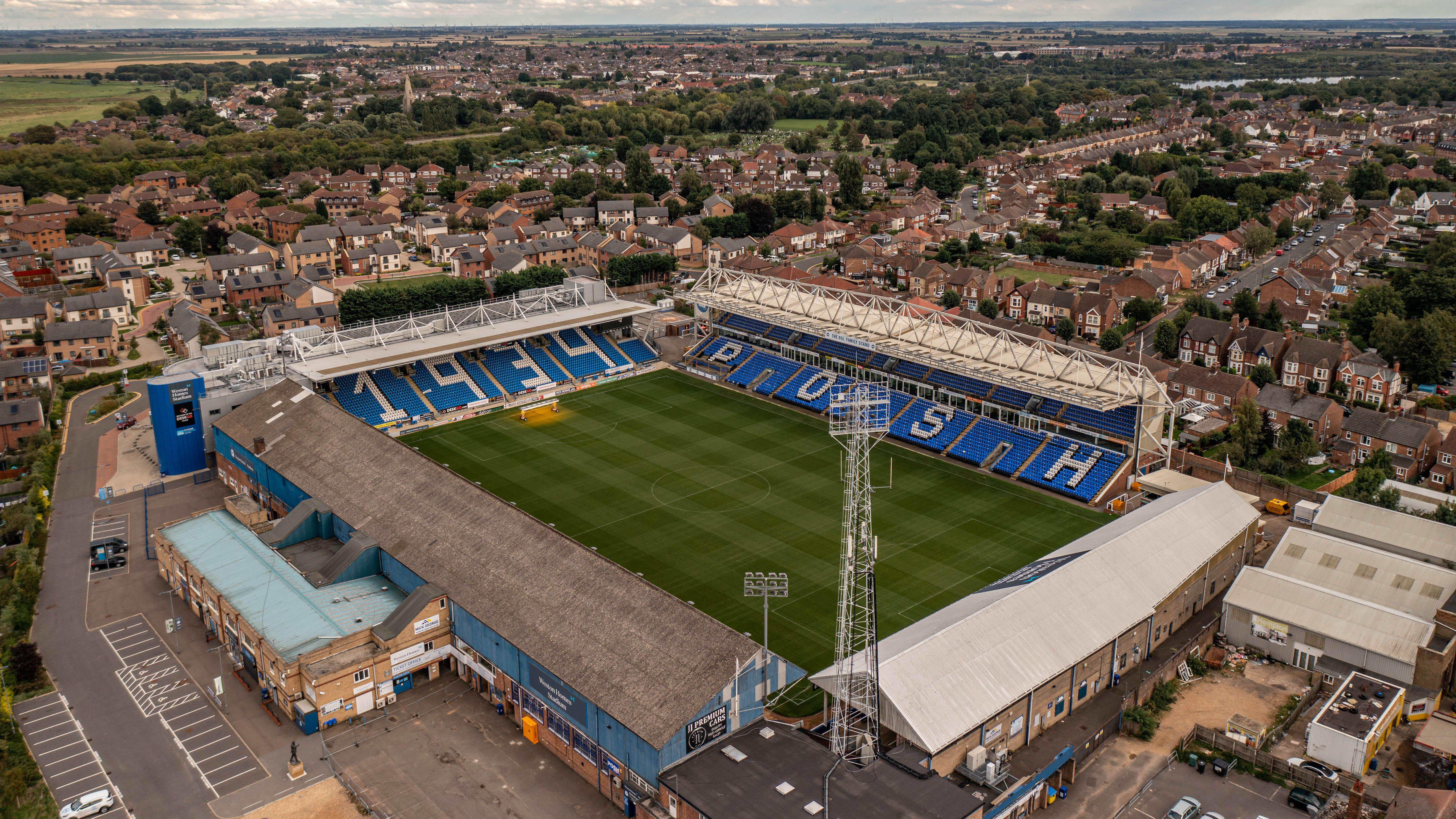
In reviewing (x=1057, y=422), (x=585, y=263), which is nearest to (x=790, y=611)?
(x=1057, y=422)

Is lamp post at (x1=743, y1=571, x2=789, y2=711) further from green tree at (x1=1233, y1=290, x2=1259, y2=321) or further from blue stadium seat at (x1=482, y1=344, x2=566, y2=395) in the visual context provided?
green tree at (x1=1233, y1=290, x2=1259, y2=321)

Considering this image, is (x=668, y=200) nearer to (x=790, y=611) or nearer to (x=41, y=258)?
(x=41, y=258)

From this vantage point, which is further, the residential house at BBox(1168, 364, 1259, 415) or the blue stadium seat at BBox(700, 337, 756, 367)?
the blue stadium seat at BBox(700, 337, 756, 367)

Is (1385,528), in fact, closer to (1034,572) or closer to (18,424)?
(1034,572)

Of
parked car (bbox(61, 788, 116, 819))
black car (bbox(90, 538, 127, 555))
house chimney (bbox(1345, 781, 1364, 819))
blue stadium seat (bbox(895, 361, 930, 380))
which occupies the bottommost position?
parked car (bbox(61, 788, 116, 819))

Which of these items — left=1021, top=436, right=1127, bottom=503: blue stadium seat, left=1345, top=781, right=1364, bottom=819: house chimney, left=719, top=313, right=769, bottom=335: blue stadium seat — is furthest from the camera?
left=719, top=313, right=769, bottom=335: blue stadium seat

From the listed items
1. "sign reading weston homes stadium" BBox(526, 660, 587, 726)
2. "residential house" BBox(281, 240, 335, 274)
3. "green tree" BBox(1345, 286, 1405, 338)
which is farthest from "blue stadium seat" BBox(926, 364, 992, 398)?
"residential house" BBox(281, 240, 335, 274)
